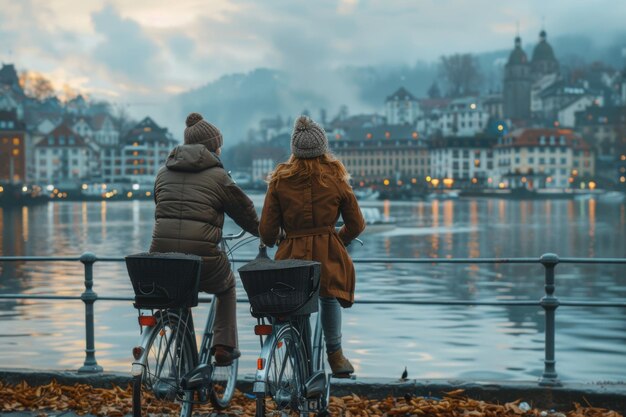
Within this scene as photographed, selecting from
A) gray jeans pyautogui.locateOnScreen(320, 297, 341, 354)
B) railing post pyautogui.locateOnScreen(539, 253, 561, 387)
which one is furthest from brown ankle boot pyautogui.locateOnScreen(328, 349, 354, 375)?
railing post pyautogui.locateOnScreen(539, 253, 561, 387)

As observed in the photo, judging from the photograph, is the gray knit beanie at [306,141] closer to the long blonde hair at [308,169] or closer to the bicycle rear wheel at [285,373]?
the long blonde hair at [308,169]

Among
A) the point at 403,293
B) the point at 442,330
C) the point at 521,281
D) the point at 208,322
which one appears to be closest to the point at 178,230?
the point at 208,322

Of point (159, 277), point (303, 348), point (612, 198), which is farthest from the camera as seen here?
point (612, 198)

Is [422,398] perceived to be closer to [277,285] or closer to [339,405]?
[339,405]

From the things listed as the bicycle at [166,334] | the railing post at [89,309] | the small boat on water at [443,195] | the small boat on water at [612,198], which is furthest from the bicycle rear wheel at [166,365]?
the small boat on water at [443,195]

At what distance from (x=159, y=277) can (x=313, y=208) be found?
107 cm

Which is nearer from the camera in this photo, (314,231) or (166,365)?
(166,365)

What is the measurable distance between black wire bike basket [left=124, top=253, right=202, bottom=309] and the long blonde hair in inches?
32.3

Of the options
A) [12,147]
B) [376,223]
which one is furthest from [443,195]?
A: [376,223]

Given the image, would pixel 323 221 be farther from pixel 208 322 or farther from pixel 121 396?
pixel 121 396

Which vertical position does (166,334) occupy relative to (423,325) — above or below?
above

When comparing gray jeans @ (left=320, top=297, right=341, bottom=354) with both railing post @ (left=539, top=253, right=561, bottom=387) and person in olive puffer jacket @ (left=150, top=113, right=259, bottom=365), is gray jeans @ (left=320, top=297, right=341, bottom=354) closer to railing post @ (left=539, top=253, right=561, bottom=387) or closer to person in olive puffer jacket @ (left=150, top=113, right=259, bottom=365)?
person in olive puffer jacket @ (left=150, top=113, right=259, bottom=365)

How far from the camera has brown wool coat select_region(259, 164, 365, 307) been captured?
267 inches

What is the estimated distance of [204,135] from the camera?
23.1ft
